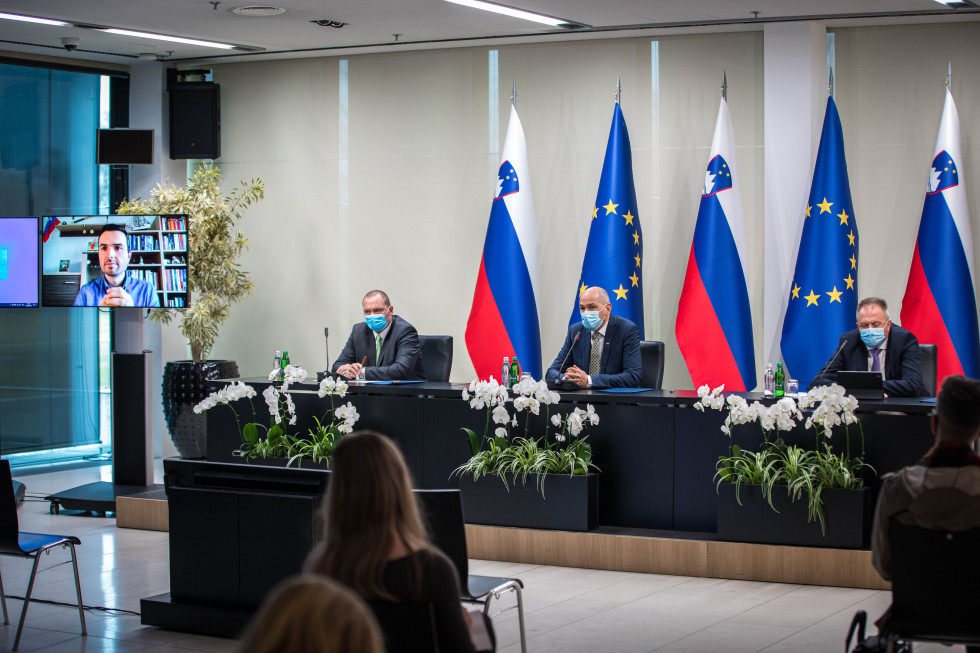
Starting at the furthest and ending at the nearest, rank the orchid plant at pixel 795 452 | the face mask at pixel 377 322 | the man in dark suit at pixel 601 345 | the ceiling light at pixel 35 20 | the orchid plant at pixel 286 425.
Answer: the ceiling light at pixel 35 20
the face mask at pixel 377 322
the man in dark suit at pixel 601 345
the orchid plant at pixel 286 425
the orchid plant at pixel 795 452


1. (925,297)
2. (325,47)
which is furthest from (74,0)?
(925,297)

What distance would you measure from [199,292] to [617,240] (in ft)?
10.5

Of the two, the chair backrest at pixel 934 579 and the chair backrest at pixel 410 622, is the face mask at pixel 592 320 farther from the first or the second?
the chair backrest at pixel 410 622

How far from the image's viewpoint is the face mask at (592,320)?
6.21m

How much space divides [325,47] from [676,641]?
5678 millimetres

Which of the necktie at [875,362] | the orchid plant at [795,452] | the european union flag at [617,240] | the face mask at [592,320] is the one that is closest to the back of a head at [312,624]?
the orchid plant at [795,452]

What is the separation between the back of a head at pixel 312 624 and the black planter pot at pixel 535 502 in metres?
4.11

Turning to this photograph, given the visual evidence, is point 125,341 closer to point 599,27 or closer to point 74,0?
point 74,0

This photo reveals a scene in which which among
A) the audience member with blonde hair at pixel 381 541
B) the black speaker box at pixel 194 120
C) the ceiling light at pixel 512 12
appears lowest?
the audience member with blonde hair at pixel 381 541

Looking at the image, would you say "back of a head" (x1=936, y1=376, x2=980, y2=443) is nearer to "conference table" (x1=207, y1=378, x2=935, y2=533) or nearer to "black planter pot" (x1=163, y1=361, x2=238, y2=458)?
"conference table" (x1=207, y1=378, x2=935, y2=533)

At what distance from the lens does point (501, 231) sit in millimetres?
7770

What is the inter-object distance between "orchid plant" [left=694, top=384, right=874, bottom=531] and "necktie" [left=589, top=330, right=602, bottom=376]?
109 centimetres

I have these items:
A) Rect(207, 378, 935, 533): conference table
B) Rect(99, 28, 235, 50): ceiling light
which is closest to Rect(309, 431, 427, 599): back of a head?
Rect(207, 378, 935, 533): conference table

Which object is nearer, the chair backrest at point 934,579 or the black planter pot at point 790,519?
the chair backrest at point 934,579
